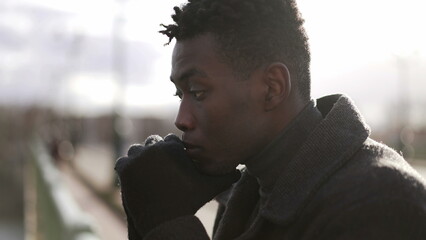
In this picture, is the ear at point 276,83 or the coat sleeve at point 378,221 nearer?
the coat sleeve at point 378,221

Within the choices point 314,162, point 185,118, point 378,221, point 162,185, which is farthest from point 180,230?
point 378,221

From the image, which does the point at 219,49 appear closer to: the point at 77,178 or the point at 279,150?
the point at 279,150

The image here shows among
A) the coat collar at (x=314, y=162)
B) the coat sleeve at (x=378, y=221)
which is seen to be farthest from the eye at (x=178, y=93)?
the coat sleeve at (x=378, y=221)

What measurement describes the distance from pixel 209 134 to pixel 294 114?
237 mm

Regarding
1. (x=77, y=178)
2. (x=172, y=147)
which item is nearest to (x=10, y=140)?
(x=77, y=178)

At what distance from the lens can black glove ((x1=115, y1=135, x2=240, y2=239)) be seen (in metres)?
1.95

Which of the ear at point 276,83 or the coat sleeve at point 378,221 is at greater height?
the ear at point 276,83

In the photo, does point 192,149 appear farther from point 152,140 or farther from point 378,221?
point 378,221

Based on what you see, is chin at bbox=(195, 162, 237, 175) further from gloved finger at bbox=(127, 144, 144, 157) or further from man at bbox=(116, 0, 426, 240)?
gloved finger at bbox=(127, 144, 144, 157)

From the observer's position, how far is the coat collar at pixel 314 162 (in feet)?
5.67

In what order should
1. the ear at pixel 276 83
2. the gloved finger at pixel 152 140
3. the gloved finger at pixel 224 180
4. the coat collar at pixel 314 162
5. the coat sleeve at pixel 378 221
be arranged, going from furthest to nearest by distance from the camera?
the gloved finger at pixel 152 140
the gloved finger at pixel 224 180
the ear at pixel 276 83
the coat collar at pixel 314 162
the coat sleeve at pixel 378 221

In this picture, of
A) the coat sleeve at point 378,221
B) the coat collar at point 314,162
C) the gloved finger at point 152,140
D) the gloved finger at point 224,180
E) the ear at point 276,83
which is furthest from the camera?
the gloved finger at point 152,140

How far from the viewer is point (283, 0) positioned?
1.92 metres

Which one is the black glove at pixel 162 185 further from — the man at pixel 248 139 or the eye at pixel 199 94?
the eye at pixel 199 94
